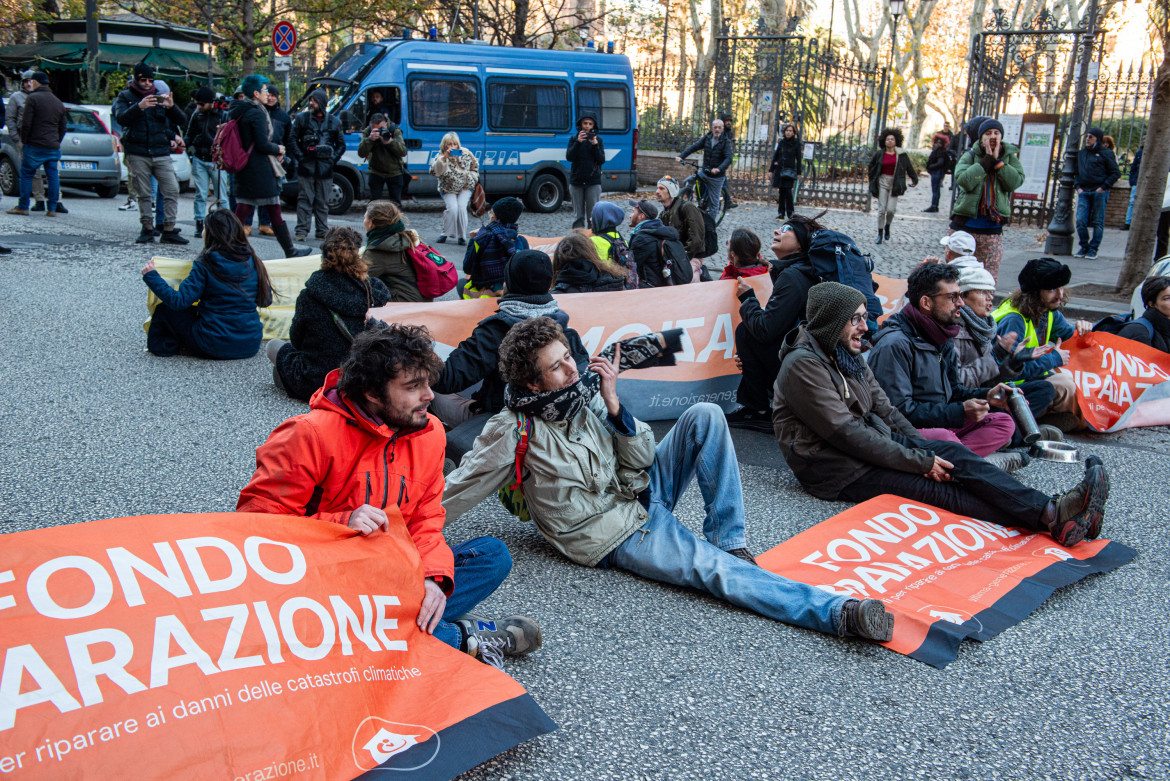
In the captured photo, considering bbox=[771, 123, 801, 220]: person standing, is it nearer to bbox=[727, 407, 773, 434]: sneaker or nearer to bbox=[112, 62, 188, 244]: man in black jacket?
bbox=[112, 62, 188, 244]: man in black jacket

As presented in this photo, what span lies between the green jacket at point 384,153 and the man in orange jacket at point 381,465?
1098cm

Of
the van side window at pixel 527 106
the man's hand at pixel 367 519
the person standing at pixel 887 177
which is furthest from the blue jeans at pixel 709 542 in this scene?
the van side window at pixel 527 106

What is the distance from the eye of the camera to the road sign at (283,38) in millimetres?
15794

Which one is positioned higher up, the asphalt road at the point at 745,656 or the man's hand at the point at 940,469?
the man's hand at the point at 940,469

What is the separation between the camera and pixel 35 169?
13234 mm

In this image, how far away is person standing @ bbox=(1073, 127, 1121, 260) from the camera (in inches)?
564

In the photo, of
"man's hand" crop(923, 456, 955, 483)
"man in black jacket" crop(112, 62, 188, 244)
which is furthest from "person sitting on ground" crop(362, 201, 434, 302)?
"man in black jacket" crop(112, 62, 188, 244)

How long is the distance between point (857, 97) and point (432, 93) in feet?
33.2

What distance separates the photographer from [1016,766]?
2.84 meters

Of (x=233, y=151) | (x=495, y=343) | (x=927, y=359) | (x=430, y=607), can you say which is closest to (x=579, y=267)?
(x=495, y=343)

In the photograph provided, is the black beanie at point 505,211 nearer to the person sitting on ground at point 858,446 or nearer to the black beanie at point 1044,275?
the person sitting on ground at point 858,446

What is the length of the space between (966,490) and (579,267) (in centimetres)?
286

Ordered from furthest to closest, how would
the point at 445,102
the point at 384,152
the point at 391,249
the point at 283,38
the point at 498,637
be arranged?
the point at 445,102 → the point at 283,38 → the point at 384,152 → the point at 391,249 → the point at 498,637

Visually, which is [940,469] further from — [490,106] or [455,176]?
[490,106]
